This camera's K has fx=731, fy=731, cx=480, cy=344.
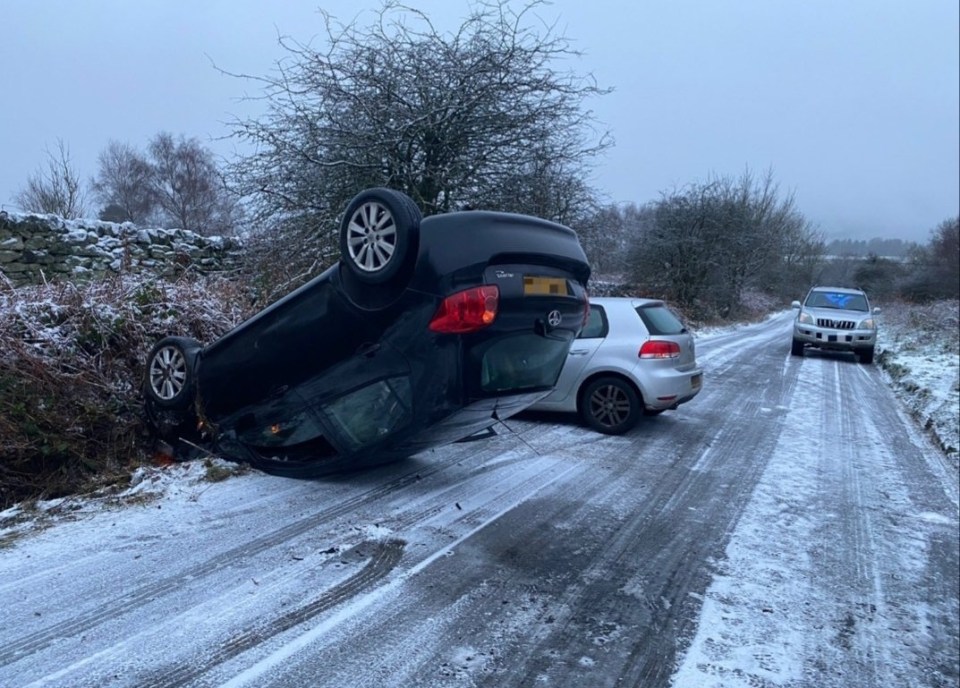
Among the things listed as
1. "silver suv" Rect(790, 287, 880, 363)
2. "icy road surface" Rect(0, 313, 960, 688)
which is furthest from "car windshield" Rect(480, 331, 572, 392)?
"silver suv" Rect(790, 287, 880, 363)

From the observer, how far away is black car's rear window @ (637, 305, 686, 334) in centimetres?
838

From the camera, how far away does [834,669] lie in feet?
11.3

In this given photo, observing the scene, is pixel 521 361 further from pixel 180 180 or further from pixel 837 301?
pixel 180 180

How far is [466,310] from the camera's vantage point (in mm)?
4430

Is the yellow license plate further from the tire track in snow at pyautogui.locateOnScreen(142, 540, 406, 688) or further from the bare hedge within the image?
the bare hedge

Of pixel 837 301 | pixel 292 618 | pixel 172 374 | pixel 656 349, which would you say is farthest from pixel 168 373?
pixel 837 301

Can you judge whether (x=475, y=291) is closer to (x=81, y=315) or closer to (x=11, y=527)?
(x=11, y=527)

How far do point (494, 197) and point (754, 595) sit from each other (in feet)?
31.5

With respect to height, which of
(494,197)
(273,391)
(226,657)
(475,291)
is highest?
(494,197)

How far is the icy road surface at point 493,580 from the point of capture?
10.5 ft

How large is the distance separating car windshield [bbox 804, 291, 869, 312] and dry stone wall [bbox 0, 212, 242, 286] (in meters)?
15.4

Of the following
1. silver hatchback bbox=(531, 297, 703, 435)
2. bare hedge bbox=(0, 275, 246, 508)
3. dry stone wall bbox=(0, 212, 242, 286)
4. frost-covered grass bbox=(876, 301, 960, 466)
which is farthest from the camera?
frost-covered grass bbox=(876, 301, 960, 466)

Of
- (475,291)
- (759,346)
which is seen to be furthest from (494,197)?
(759,346)

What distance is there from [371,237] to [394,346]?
700 mm
